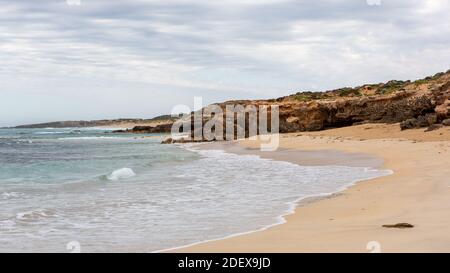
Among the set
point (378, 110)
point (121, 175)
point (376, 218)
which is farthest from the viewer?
point (378, 110)

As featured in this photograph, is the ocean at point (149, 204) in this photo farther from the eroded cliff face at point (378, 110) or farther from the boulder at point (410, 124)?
the eroded cliff face at point (378, 110)

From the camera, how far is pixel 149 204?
11.0 metres

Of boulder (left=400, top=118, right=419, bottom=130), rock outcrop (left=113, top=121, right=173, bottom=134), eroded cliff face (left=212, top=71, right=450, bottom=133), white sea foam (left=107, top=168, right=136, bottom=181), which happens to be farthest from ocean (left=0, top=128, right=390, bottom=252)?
rock outcrop (left=113, top=121, right=173, bottom=134)

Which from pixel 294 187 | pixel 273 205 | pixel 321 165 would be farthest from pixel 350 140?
pixel 273 205

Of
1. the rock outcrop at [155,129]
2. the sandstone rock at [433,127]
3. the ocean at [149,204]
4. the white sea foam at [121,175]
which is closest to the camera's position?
the ocean at [149,204]

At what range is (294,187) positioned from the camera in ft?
43.0

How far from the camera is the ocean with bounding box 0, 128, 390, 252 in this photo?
25.2 ft

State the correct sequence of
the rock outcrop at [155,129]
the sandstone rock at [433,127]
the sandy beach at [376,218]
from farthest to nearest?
the rock outcrop at [155,129]
the sandstone rock at [433,127]
the sandy beach at [376,218]

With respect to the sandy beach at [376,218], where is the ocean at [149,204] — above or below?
below

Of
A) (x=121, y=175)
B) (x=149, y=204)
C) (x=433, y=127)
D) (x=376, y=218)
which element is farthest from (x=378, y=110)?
(x=376, y=218)

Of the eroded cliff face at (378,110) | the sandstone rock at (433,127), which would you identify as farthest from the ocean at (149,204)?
the eroded cliff face at (378,110)

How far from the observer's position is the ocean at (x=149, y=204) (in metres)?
7.67

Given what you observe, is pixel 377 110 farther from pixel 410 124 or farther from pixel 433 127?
pixel 433 127
